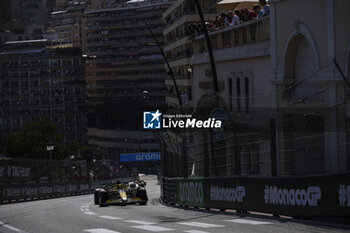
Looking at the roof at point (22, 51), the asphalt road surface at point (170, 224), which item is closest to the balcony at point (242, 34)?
the asphalt road surface at point (170, 224)

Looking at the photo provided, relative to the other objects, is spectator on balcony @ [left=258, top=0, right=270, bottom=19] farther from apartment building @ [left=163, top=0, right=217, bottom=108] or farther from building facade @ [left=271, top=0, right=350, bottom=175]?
apartment building @ [left=163, top=0, right=217, bottom=108]

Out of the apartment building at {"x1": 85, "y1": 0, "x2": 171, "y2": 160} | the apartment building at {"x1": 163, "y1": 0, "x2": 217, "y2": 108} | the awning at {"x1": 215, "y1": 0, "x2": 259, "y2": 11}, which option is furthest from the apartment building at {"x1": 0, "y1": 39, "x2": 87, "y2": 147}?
the awning at {"x1": 215, "y1": 0, "x2": 259, "y2": 11}

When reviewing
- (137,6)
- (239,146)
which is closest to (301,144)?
(239,146)

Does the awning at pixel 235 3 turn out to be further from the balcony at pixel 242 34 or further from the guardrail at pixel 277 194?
the guardrail at pixel 277 194

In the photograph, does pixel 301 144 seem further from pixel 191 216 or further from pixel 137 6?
pixel 137 6

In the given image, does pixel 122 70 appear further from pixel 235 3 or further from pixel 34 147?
pixel 235 3

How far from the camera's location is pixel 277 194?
18094mm

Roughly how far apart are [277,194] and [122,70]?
14957cm

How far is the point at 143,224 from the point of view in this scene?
17.6m

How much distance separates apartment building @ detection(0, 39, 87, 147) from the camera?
181375 mm

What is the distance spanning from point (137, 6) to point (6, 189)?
Answer: 407ft

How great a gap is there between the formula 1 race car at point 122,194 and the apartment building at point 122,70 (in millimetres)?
117817

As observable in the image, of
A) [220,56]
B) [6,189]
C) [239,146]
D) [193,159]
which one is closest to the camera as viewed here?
[239,146]

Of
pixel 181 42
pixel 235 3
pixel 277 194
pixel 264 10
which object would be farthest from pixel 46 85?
pixel 277 194
